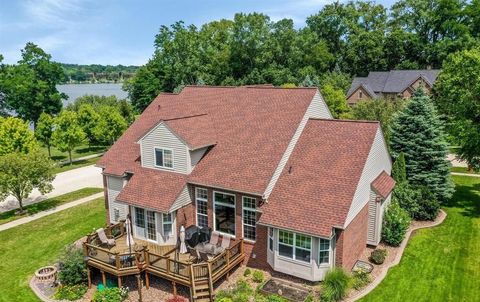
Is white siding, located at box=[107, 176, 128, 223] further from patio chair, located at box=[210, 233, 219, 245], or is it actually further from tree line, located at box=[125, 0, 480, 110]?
tree line, located at box=[125, 0, 480, 110]

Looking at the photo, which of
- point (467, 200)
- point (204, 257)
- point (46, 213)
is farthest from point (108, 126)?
point (467, 200)

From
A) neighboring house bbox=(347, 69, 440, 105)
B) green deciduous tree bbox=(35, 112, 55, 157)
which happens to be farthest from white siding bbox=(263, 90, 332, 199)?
neighboring house bbox=(347, 69, 440, 105)

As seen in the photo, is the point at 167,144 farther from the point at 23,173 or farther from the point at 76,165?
the point at 76,165

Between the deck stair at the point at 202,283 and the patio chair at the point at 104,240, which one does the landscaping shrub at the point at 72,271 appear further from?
the deck stair at the point at 202,283

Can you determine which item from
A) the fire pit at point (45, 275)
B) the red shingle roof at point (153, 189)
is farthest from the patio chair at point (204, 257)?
the fire pit at point (45, 275)

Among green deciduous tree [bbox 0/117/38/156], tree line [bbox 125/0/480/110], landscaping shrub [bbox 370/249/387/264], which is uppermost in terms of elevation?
tree line [bbox 125/0/480/110]
